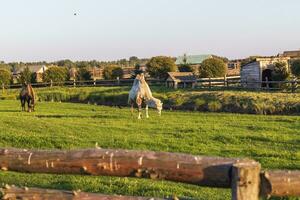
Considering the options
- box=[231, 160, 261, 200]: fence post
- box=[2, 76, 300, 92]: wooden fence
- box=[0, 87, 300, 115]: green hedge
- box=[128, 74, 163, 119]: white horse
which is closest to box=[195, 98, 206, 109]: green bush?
box=[0, 87, 300, 115]: green hedge

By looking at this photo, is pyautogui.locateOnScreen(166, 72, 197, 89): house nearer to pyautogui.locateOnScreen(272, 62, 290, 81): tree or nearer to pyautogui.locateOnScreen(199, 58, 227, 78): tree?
pyautogui.locateOnScreen(199, 58, 227, 78): tree

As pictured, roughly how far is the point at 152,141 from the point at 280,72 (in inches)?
1163

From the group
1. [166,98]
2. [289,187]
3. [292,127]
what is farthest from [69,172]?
[166,98]

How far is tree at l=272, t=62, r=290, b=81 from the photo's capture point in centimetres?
4306

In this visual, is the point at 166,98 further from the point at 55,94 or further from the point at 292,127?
the point at 292,127

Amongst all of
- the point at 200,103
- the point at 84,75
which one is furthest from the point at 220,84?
the point at 84,75

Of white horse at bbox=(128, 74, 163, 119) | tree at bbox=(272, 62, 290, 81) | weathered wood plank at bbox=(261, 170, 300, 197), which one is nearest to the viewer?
weathered wood plank at bbox=(261, 170, 300, 197)

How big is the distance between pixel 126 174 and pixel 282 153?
965 cm

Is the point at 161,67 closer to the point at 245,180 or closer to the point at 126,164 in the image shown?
the point at 126,164

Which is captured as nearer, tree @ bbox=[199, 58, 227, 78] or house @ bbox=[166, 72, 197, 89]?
house @ bbox=[166, 72, 197, 89]

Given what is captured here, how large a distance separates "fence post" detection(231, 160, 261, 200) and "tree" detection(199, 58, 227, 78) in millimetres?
46124

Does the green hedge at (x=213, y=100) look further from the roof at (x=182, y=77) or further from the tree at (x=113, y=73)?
the tree at (x=113, y=73)

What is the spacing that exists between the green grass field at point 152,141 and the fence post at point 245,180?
4552 millimetres

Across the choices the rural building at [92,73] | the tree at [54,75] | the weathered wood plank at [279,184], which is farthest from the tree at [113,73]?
the weathered wood plank at [279,184]
